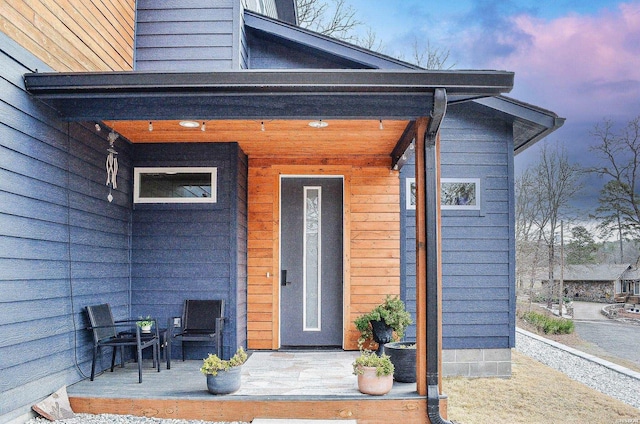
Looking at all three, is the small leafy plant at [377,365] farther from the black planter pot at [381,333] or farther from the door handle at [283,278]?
the door handle at [283,278]

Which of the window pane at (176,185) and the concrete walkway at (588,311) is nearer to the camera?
the window pane at (176,185)

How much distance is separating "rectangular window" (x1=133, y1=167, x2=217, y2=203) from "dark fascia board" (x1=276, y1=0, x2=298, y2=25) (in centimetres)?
586

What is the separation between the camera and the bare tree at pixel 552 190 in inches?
679

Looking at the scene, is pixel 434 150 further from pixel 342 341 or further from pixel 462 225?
pixel 342 341

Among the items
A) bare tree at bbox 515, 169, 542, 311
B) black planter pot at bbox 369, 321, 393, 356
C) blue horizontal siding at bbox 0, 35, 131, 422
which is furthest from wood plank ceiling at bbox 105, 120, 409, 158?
bare tree at bbox 515, 169, 542, 311

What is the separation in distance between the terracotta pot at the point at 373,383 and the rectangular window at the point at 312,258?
89.6 inches

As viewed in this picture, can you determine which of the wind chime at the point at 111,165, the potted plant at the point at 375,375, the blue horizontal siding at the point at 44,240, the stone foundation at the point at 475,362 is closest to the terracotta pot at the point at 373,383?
the potted plant at the point at 375,375

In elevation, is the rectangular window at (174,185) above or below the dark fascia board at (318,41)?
below

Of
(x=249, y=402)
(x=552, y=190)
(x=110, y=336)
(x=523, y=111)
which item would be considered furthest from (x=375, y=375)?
(x=552, y=190)

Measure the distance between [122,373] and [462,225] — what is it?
3.90m

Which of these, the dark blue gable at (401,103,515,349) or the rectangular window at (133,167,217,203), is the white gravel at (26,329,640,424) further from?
the rectangular window at (133,167,217,203)

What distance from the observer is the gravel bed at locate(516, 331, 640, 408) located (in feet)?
19.3

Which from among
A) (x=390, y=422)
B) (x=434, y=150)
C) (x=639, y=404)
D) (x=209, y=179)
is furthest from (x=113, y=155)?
(x=639, y=404)

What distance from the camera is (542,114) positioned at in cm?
573
